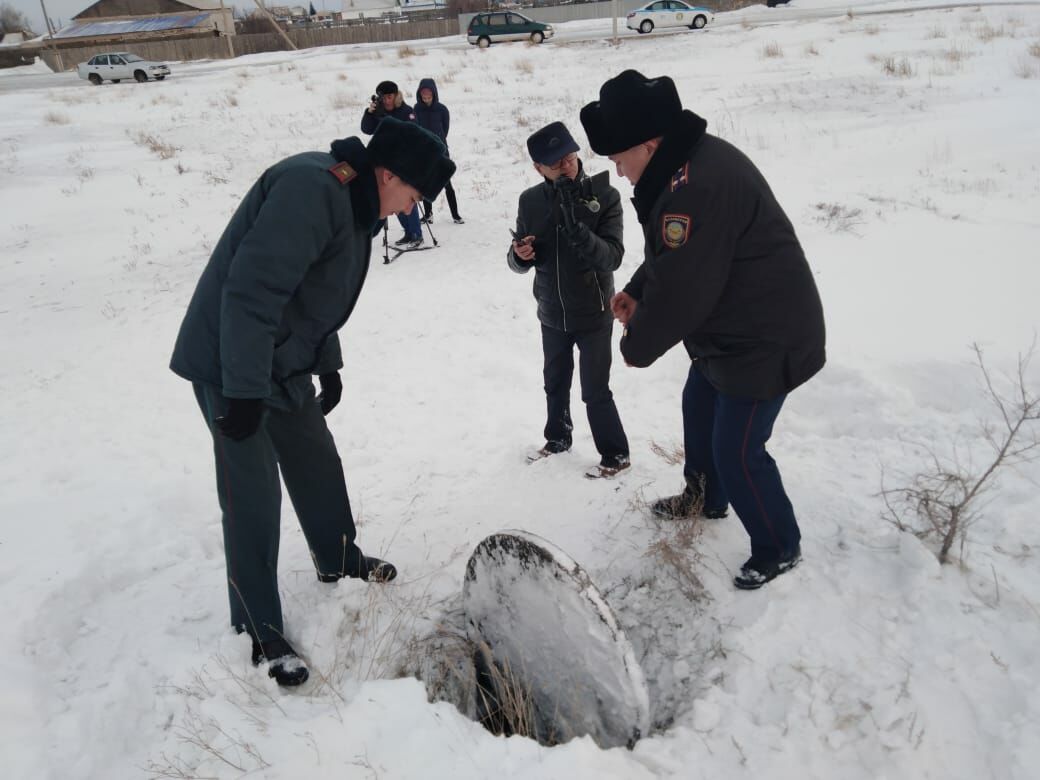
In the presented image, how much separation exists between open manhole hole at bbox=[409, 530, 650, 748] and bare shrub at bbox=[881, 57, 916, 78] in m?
13.7

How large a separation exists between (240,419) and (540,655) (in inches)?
55.2

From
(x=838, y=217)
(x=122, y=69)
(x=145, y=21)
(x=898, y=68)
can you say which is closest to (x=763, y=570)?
(x=838, y=217)

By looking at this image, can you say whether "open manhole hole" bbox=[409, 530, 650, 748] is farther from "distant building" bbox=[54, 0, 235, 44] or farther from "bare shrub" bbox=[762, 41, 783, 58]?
"distant building" bbox=[54, 0, 235, 44]

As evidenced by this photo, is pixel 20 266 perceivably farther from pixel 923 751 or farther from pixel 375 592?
pixel 923 751

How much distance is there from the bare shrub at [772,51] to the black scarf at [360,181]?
18.2 metres

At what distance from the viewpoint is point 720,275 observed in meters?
2.20

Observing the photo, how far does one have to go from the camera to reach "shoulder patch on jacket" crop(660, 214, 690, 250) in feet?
7.07

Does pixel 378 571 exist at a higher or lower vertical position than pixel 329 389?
lower

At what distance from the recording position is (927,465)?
3.40 m

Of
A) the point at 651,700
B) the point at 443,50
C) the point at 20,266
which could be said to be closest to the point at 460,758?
the point at 651,700

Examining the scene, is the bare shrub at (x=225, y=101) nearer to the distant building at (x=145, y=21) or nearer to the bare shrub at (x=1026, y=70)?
the bare shrub at (x=1026, y=70)

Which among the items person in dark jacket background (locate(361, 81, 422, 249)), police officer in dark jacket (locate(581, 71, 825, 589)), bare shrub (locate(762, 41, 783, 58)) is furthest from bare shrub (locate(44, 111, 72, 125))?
police officer in dark jacket (locate(581, 71, 825, 589))

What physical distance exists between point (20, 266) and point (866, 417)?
402 inches

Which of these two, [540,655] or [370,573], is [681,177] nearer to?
[540,655]
